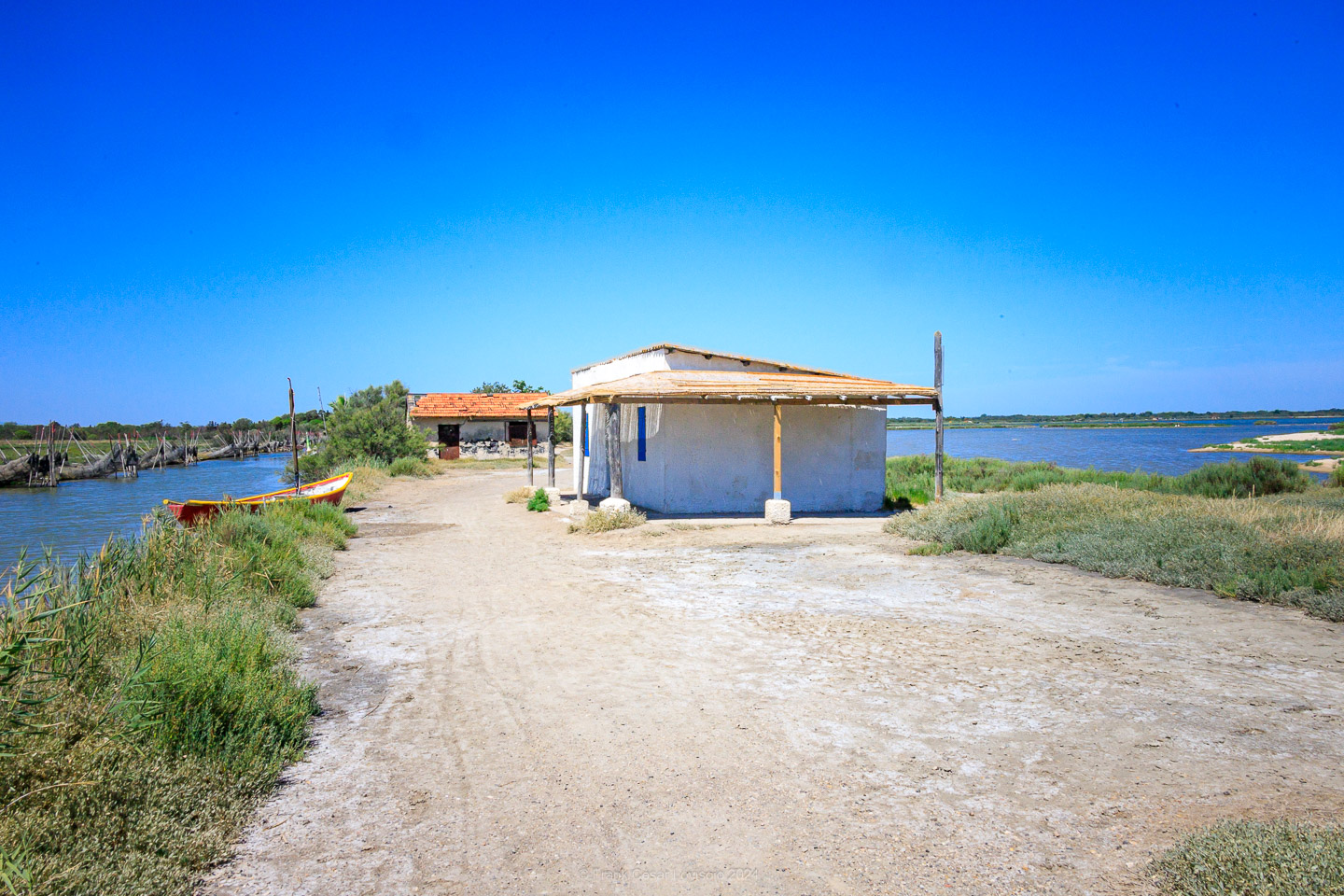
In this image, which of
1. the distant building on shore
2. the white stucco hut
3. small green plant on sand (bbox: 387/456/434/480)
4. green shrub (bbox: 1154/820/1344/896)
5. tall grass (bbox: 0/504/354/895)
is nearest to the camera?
green shrub (bbox: 1154/820/1344/896)

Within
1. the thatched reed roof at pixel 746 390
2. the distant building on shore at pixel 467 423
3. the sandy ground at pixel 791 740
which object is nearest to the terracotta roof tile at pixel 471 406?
the distant building on shore at pixel 467 423

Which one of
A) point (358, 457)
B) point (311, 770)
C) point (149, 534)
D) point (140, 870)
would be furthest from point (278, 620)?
point (358, 457)

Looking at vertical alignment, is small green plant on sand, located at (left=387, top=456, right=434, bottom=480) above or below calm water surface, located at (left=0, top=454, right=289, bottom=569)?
above

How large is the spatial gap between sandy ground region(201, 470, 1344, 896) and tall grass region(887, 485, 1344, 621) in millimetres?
489

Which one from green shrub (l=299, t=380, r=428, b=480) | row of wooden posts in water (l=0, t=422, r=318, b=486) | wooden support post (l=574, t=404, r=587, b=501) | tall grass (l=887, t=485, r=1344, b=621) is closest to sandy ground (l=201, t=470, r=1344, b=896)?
tall grass (l=887, t=485, r=1344, b=621)

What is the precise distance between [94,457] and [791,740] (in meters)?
45.2

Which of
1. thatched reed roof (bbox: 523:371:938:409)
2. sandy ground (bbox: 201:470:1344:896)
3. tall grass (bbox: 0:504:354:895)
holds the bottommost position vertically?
sandy ground (bbox: 201:470:1344:896)

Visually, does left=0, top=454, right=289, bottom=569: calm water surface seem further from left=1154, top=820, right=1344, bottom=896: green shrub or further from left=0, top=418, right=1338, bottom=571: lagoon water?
left=1154, top=820, right=1344, bottom=896: green shrub

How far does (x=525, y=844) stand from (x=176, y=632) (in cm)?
281

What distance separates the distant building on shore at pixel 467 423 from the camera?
39281 mm

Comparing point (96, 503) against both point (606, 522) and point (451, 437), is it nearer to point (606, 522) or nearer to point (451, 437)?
point (451, 437)

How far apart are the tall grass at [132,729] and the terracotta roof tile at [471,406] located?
33155 millimetres

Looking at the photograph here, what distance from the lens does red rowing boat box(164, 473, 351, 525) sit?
1302 centimetres

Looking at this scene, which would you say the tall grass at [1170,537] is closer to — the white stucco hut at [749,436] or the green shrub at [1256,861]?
the white stucco hut at [749,436]
